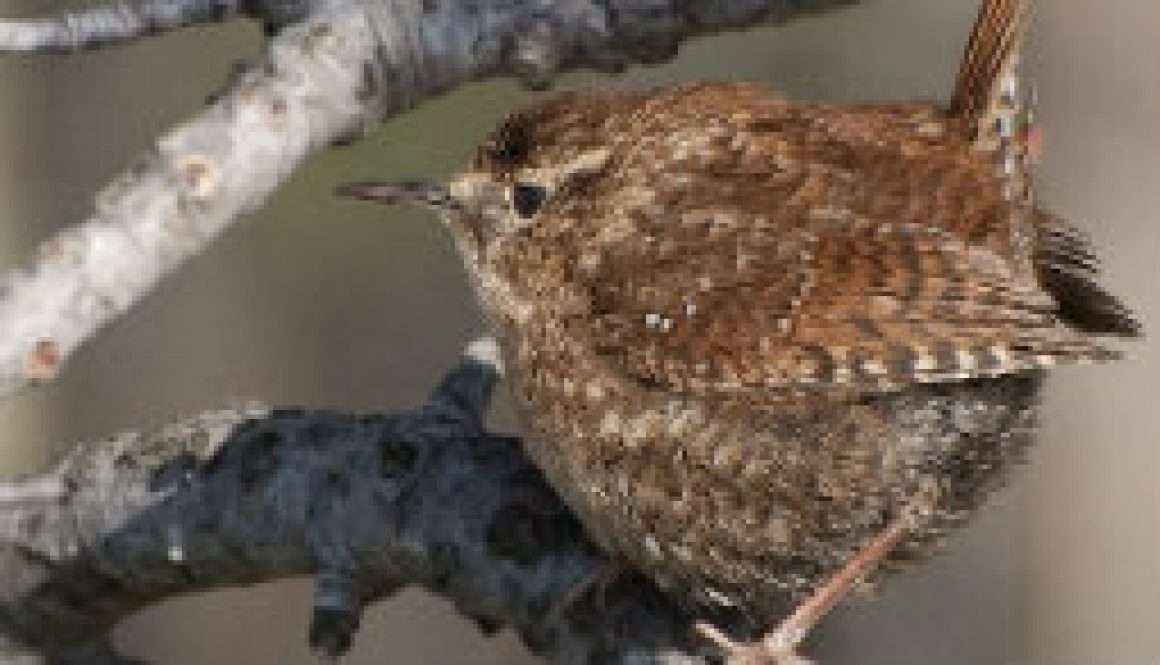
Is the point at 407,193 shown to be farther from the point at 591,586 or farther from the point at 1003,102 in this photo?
the point at 1003,102

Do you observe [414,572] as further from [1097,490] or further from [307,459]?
[1097,490]

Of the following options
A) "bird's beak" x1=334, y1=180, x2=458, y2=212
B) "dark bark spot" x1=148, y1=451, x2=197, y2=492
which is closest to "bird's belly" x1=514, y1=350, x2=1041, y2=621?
"bird's beak" x1=334, y1=180, x2=458, y2=212

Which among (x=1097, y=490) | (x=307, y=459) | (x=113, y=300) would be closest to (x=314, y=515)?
(x=307, y=459)

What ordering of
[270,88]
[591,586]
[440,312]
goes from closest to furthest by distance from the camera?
1. [270,88]
2. [591,586]
3. [440,312]

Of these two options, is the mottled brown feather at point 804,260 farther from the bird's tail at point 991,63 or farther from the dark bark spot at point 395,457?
the dark bark spot at point 395,457

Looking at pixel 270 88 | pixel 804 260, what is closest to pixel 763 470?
pixel 804 260

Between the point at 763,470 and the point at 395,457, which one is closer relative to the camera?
the point at 763,470

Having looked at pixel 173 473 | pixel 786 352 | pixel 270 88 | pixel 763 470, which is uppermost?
pixel 270 88

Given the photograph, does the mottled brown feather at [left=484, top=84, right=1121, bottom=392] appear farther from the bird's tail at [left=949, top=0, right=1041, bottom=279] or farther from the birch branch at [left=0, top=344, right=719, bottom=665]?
the birch branch at [left=0, top=344, right=719, bottom=665]
